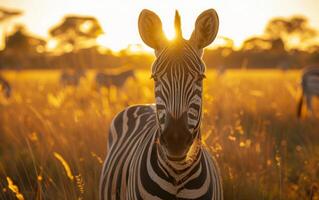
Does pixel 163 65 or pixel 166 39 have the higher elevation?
pixel 166 39

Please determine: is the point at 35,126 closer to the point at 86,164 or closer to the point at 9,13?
the point at 86,164

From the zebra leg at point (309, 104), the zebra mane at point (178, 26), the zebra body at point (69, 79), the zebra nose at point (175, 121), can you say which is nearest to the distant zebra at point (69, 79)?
the zebra body at point (69, 79)

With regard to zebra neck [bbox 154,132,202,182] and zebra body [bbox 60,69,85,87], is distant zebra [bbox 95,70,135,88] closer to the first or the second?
zebra body [bbox 60,69,85,87]

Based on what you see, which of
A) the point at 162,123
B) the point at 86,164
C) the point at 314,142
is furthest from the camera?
the point at 314,142

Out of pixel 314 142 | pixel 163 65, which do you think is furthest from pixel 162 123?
pixel 314 142

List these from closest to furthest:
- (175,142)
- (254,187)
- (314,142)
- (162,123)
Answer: (175,142)
(162,123)
(254,187)
(314,142)

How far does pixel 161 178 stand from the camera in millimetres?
2236

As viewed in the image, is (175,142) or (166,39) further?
(166,39)

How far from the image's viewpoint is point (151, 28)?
2.34 m

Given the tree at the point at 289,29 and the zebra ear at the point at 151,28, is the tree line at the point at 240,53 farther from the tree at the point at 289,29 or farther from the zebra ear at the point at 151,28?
the zebra ear at the point at 151,28

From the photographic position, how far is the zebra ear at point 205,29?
2.28m

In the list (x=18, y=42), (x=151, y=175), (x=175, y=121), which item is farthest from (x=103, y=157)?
(x=18, y=42)

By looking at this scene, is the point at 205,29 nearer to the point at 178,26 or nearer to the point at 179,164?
the point at 178,26

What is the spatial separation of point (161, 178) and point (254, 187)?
6.65ft
